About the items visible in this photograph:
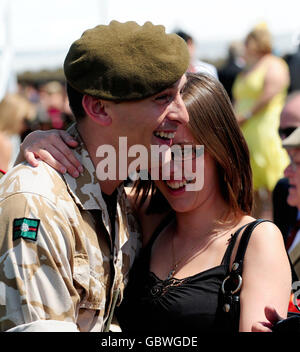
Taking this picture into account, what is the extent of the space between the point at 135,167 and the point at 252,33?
487 cm

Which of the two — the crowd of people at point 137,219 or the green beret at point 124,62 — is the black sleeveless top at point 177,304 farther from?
the green beret at point 124,62

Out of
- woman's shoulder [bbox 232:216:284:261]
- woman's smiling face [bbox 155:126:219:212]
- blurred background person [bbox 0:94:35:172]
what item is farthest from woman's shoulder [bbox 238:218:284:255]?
blurred background person [bbox 0:94:35:172]

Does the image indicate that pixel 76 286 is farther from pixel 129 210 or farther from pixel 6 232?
pixel 129 210

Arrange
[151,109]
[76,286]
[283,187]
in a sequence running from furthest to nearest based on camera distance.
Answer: [283,187] → [151,109] → [76,286]

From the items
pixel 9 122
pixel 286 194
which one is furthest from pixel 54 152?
pixel 9 122

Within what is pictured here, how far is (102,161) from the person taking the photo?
2.85 metres

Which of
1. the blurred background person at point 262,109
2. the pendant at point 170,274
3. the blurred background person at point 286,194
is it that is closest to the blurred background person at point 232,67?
the blurred background person at point 262,109

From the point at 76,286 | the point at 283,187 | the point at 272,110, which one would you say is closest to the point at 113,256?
the point at 76,286

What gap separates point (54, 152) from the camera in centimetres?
277

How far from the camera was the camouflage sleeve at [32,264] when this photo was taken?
240cm

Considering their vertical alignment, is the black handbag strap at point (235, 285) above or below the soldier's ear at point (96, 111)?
below

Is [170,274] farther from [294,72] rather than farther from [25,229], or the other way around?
[294,72]

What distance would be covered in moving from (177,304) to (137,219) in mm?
632
